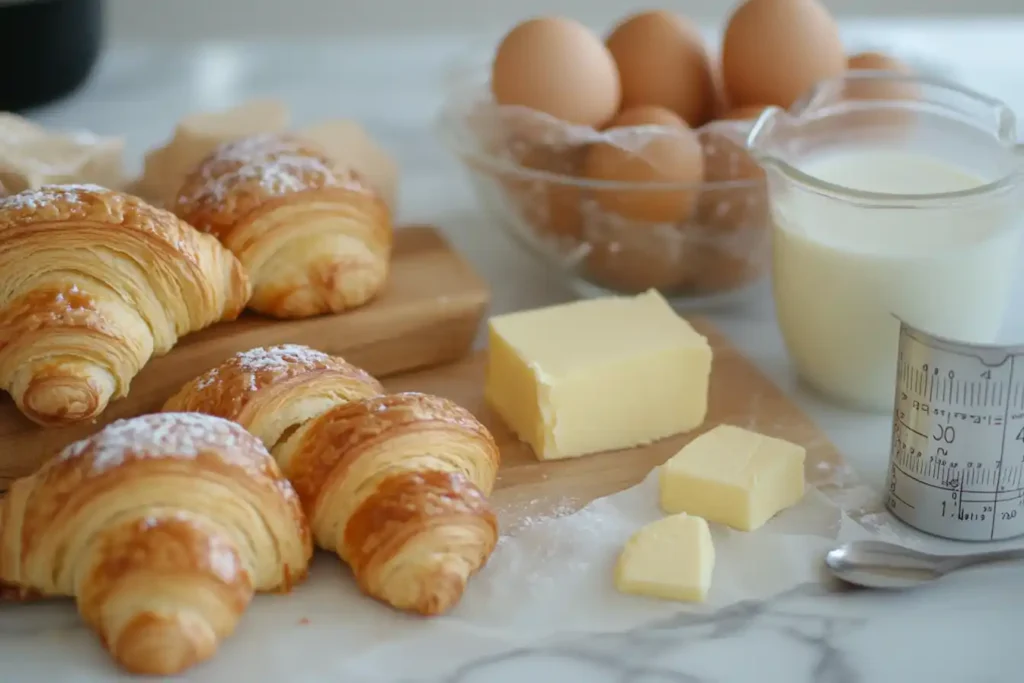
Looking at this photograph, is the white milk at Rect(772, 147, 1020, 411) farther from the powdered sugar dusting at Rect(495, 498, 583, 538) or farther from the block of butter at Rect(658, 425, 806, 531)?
the powdered sugar dusting at Rect(495, 498, 583, 538)

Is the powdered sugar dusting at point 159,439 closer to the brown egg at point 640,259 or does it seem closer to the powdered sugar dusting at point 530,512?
the powdered sugar dusting at point 530,512

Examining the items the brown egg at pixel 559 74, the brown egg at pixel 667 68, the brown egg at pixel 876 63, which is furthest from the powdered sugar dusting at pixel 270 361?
the brown egg at pixel 876 63

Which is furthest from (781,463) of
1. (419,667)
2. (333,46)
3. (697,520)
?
(333,46)

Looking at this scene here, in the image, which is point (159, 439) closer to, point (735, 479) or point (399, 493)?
point (399, 493)

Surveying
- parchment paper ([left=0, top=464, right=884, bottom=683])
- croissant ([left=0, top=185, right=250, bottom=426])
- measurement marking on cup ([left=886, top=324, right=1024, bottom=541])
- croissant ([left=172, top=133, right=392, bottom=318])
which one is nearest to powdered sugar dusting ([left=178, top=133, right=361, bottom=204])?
croissant ([left=172, top=133, right=392, bottom=318])

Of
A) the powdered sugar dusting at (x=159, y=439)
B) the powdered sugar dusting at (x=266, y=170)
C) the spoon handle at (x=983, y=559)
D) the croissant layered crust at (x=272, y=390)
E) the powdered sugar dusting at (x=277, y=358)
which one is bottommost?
the spoon handle at (x=983, y=559)

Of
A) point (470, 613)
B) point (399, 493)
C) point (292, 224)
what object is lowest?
point (470, 613)

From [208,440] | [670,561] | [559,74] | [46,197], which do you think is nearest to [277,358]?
[208,440]
